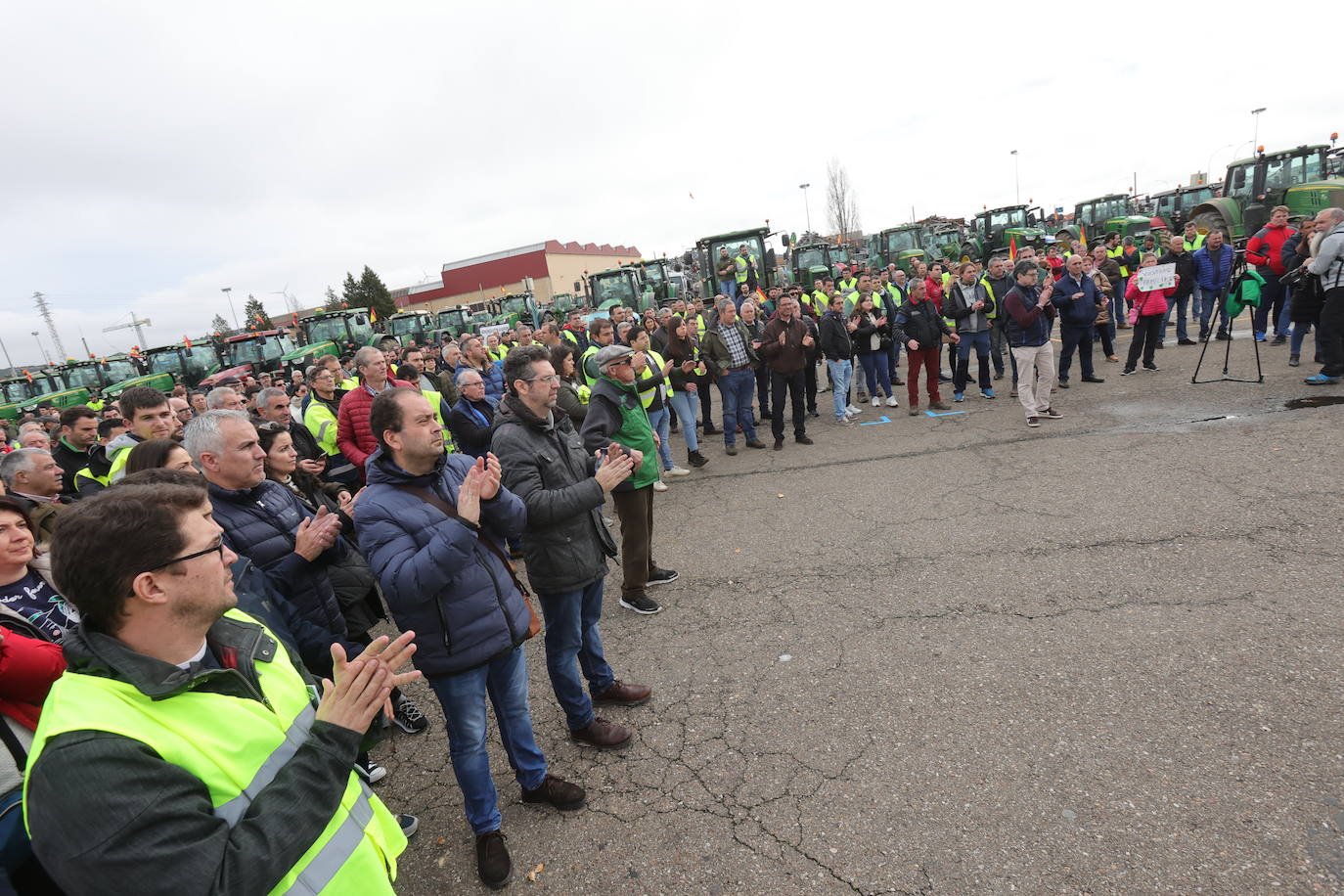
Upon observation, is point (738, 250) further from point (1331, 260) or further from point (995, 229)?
point (1331, 260)

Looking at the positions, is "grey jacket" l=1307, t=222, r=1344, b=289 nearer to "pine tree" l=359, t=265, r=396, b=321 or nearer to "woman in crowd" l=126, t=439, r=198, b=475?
"woman in crowd" l=126, t=439, r=198, b=475

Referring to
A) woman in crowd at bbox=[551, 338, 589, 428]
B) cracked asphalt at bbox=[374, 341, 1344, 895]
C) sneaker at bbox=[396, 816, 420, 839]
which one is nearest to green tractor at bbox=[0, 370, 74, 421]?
woman in crowd at bbox=[551, 338, 589, 428]

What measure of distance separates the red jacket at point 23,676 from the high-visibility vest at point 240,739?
74 centimetres

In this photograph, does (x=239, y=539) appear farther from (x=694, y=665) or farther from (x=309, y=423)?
(x=309, y=423)

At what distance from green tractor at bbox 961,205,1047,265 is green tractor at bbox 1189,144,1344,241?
5316mm

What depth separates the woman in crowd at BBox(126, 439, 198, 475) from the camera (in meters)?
2.70

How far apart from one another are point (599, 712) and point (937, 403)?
7146 mm

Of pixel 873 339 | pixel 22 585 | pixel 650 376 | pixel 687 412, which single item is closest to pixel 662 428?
pixel 687 412

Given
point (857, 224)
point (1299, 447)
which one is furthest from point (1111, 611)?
point (857, 224)

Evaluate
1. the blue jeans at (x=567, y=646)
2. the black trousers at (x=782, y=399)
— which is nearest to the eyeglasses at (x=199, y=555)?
the blue jeans at (x=567, y=646)

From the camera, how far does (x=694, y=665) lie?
379cm

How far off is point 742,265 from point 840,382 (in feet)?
27.9

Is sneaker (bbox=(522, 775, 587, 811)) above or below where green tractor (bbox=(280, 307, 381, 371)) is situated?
below

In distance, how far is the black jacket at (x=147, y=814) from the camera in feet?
3.59
